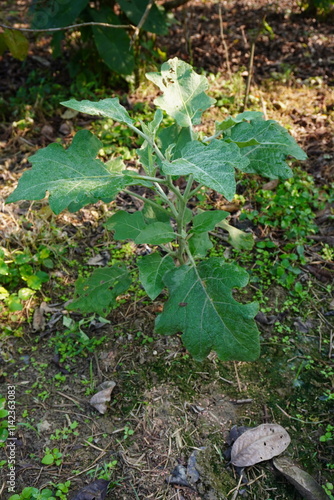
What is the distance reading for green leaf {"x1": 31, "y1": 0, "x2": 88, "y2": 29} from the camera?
3160 millimetres

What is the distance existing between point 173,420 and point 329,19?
4472mm

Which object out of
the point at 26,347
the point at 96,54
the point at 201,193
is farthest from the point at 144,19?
the point at 26,347

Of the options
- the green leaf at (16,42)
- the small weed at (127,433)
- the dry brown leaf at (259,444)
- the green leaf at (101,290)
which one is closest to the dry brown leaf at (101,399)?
the small weed at (127,433)

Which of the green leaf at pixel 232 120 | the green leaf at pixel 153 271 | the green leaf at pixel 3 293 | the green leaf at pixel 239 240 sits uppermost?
the green leaf at pixel 232 120

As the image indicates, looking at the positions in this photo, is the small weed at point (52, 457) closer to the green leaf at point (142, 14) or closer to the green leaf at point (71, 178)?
the green leaf at point (71, 178)

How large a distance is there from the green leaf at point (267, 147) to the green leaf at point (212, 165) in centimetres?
27

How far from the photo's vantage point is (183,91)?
2.03 metres

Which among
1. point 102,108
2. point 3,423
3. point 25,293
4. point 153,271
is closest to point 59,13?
point 102,108

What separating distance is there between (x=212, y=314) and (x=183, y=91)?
1.07 m

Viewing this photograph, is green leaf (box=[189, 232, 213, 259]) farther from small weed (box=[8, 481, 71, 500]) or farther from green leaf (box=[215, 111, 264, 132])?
small weed (box=[8, 481, 71, 500])

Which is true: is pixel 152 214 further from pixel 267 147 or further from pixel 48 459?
pixel 48 459

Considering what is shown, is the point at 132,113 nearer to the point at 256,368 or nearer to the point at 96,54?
the point at 96,54

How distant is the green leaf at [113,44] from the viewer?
10.9 ft

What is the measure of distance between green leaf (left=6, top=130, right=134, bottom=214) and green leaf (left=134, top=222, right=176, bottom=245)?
203 millimetres
